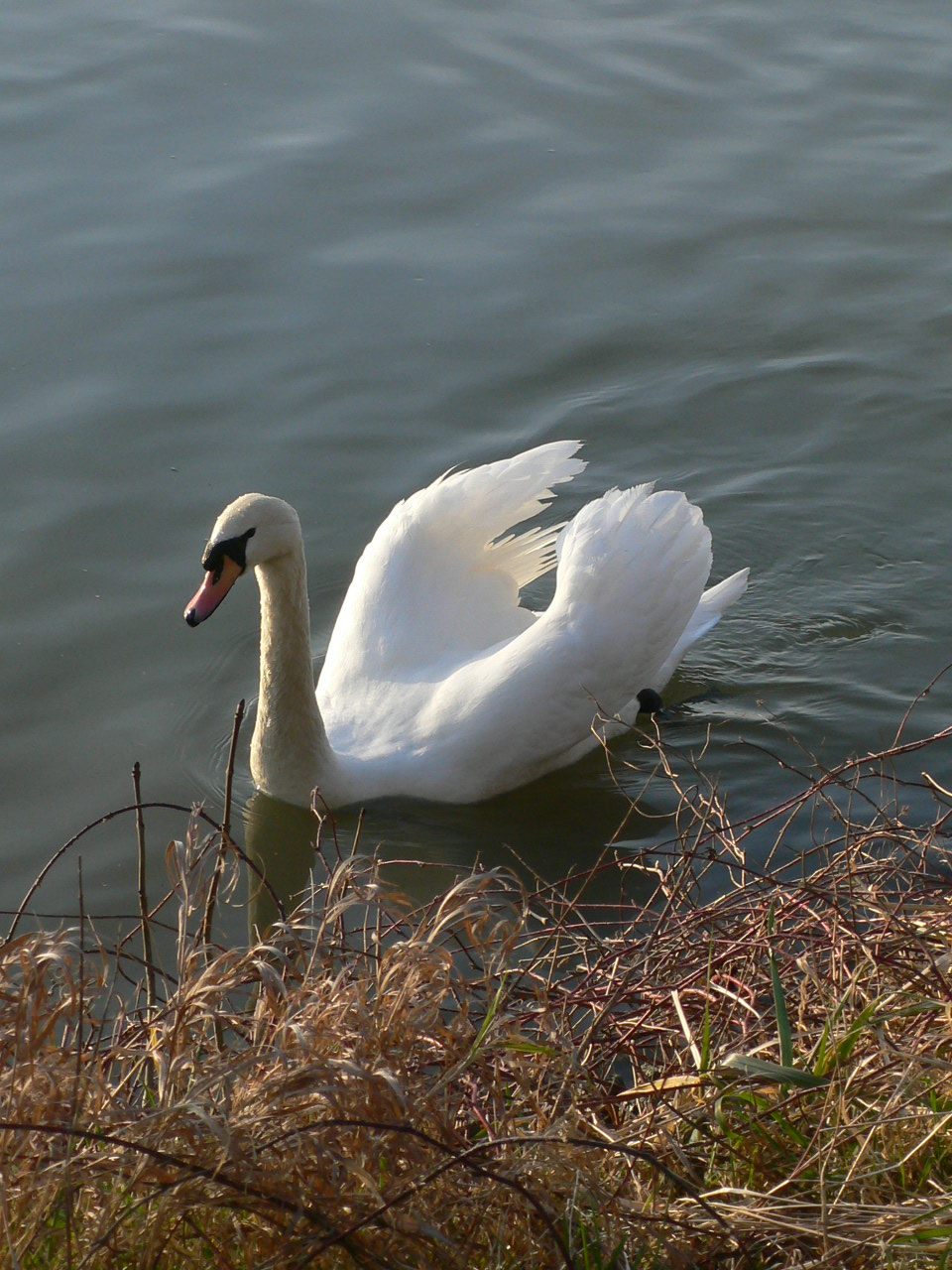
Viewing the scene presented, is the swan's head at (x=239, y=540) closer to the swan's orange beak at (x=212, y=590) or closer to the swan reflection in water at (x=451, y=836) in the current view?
the swan's orange beak at (x=212, y=590)

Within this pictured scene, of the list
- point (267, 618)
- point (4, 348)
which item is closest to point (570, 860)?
point (267, 618)

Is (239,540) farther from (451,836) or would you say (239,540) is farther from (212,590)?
(451,836)

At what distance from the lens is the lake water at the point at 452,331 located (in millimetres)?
6156

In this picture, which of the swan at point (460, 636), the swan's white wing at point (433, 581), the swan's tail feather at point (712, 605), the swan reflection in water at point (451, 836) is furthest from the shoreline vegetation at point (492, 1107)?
the swan's tail feather at point (712, 605)

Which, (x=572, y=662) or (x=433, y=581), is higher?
(x=433, y=581)

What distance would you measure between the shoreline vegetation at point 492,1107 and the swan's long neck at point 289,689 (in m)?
2.27

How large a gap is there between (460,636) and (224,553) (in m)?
1.13

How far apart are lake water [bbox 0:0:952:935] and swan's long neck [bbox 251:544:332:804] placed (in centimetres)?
29

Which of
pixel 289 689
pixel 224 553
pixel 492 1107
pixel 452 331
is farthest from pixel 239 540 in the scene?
pixel 452 331

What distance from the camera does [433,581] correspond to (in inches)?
242

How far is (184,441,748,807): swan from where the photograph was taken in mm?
5516

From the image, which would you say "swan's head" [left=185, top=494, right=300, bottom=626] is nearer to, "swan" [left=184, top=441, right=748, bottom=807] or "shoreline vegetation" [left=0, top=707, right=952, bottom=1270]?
"swan" [left=184, top=441, right=748, bottom=807]

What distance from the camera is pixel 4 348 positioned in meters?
8.08

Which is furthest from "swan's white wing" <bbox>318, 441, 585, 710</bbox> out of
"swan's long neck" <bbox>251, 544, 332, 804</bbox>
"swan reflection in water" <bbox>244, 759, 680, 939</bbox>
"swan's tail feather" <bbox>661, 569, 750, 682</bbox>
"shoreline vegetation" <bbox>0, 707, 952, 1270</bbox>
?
"shoreline vegetation" <bbox>0, 707, 952, 1270</bbox>
